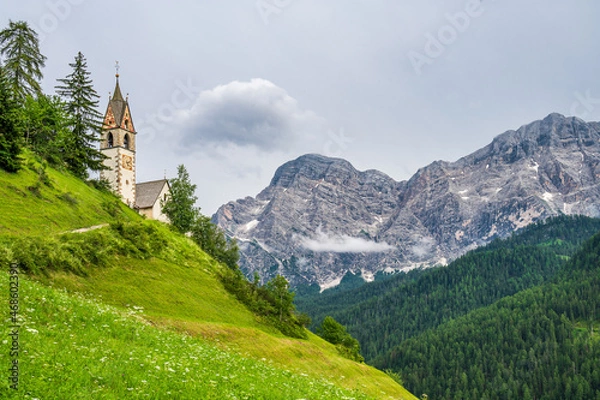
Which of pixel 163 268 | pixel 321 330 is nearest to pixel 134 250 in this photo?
pixel 163 268

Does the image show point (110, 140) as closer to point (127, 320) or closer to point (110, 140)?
point (110, 140)

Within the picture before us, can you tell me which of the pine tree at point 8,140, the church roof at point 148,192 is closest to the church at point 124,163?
the church roof at point 148,192

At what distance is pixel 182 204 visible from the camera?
8844 cm

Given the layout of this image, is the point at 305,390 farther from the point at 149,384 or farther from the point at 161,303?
the point at 161,303

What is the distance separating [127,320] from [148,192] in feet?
237

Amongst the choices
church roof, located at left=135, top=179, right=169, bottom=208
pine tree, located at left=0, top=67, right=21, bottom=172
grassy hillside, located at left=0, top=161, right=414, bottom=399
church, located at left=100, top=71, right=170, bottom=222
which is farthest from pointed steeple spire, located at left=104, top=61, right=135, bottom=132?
pine tree, located at left=0, top=67, right=21, bottom=172

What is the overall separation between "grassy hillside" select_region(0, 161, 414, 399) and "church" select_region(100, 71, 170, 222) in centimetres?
1500

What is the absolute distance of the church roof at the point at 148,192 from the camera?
9038cm

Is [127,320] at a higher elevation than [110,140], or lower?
lower

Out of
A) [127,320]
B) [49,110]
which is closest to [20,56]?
[49,110]

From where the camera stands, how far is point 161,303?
3994 centimetres

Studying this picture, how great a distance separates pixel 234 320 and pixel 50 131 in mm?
47969

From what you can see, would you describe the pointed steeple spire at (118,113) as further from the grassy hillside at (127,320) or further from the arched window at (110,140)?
the grassy hillside at (127,320)

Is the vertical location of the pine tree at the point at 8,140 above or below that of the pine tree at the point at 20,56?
below
